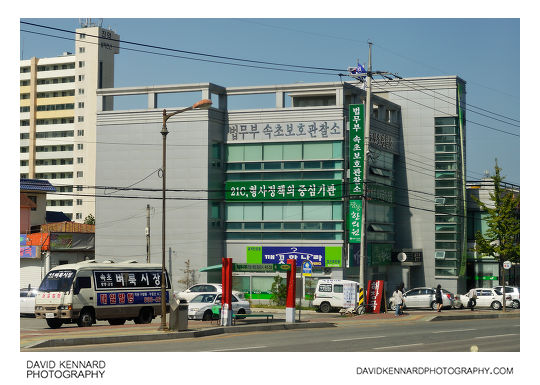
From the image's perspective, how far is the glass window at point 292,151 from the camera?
56844mm

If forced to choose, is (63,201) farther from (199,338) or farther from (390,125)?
(199,338)

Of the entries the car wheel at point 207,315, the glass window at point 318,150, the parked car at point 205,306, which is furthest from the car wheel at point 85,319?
the glass window at point 318,150

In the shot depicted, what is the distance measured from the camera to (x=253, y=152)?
5766 centimetres

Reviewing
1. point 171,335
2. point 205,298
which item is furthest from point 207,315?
point 171,335

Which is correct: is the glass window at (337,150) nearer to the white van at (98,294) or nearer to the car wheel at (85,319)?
the white van at (98,294)

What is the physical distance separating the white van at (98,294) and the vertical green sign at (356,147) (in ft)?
71.3

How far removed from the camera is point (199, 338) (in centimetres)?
2877

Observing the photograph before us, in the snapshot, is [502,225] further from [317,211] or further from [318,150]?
[318,150]

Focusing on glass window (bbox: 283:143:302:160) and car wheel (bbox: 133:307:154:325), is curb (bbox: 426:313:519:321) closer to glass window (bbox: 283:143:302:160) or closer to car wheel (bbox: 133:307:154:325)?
car wheel (bbox: 133:307:154:325)

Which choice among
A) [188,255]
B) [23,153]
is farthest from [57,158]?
[188,255]

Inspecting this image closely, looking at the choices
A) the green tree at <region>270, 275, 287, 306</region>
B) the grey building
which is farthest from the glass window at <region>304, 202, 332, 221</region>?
the green tree at <region>270, 275, 287, 306</region>

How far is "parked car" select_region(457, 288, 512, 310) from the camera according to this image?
55219mm

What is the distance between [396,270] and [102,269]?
34.5 metres

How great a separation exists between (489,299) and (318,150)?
15.1 meters
